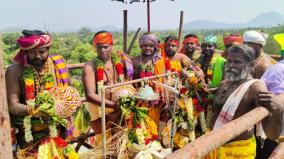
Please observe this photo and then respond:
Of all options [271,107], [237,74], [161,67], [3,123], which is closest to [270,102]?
[271,107]

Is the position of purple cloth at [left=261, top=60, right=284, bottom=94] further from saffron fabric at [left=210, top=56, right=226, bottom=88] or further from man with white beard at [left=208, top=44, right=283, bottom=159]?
saffron fabric at [left=210, top=56, right=226, bottom=88]

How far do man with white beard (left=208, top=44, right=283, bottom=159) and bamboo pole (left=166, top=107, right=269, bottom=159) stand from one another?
739 millimetres

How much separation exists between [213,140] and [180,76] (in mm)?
3030

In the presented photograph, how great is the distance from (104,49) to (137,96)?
0.92 m

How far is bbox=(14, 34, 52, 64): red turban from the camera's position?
314 centimetres

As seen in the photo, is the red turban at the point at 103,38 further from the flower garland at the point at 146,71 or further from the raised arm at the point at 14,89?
the raised arm at the point at 14,89

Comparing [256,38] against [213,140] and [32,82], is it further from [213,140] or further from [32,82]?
[213,140]

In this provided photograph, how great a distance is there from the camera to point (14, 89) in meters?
3.16

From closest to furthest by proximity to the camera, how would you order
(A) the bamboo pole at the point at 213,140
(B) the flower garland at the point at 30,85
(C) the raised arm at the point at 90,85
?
(A) the bamboo pole at the point at 213,140
(B) the flower garland at the point at 30,85
(C) the raised arm at the point at 90,85

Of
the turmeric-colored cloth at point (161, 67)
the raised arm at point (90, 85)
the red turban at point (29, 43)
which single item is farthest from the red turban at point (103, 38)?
the red turban at point (29, 43)

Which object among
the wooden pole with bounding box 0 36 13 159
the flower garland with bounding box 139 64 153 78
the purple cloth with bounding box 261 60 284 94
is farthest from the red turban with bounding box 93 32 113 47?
the wooden pole with bounding box 0 36 13 159

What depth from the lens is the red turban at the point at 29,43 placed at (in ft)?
10.3

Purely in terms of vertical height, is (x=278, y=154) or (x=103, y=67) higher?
(x=103, y=67)

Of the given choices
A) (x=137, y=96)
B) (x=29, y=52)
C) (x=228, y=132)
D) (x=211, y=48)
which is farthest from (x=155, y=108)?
(x=228, y=132)
